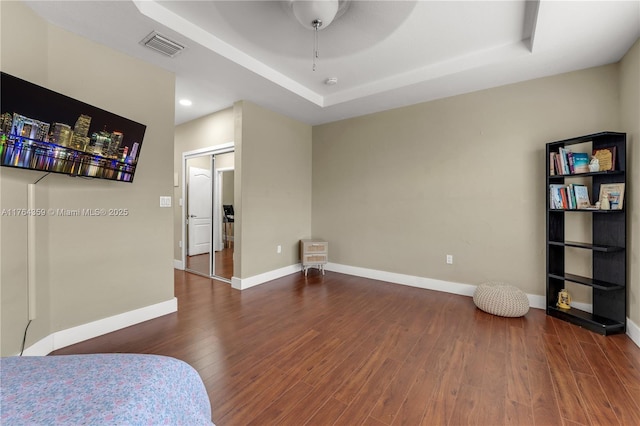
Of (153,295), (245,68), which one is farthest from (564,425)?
(245,68)

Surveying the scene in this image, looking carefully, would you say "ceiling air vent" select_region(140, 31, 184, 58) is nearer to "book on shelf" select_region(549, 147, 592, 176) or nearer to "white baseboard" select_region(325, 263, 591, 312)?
"white baseboard" select_region(325, 263, 591, 312)

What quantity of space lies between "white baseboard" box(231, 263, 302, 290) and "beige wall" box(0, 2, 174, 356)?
3.02 ft

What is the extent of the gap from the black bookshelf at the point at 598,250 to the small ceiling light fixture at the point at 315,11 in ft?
8.64

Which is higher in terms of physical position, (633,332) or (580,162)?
(580,162)

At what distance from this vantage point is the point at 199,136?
14.6ft

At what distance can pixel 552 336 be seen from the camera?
7.70 ft

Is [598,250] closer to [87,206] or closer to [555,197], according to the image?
[555,197]

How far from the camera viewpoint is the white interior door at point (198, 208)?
4980 millimetres

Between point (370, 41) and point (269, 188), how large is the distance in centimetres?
241

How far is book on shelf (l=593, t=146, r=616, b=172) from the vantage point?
7.95ft

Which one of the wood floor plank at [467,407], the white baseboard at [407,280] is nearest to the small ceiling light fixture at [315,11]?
the wood floor plank at [467,407]

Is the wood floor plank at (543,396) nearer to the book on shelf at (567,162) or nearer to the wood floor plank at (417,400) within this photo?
the wood floor plank at (417,400)

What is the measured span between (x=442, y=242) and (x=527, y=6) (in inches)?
102

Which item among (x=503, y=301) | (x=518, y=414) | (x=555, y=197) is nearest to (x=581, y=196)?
(x=555, y=197)
